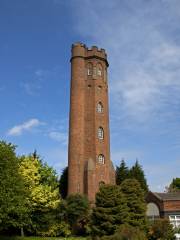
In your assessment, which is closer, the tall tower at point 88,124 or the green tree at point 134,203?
the green tree at point 134,203

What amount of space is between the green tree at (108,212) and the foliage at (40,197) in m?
7.53

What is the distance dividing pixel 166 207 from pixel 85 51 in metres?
23.2

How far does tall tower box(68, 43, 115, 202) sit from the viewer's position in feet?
149

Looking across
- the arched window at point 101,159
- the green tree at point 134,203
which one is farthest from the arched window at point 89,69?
the green tree at point 134,203

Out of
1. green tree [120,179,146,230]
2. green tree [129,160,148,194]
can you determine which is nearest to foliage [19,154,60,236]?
green tree [120,179,146,230]

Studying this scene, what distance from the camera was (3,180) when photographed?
99.7ft

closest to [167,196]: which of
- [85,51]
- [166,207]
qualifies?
[166,207]

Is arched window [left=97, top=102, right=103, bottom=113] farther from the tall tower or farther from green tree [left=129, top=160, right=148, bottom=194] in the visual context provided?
green tree [left=129, top=160, right=148, bottom=194]

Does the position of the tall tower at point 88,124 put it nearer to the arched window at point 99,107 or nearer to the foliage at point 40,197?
the arched window at point 99,107

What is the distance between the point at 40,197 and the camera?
38.0 meters

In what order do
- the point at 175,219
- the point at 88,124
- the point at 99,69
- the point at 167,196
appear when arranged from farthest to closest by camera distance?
the point at 99,69 → the point at 88,124 → the point at 167,196 → the point at 175,219

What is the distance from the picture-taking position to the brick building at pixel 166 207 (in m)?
44.2

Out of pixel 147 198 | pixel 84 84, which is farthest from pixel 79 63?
pixel 147 198

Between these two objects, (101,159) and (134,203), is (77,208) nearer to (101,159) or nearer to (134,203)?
(134,203)
